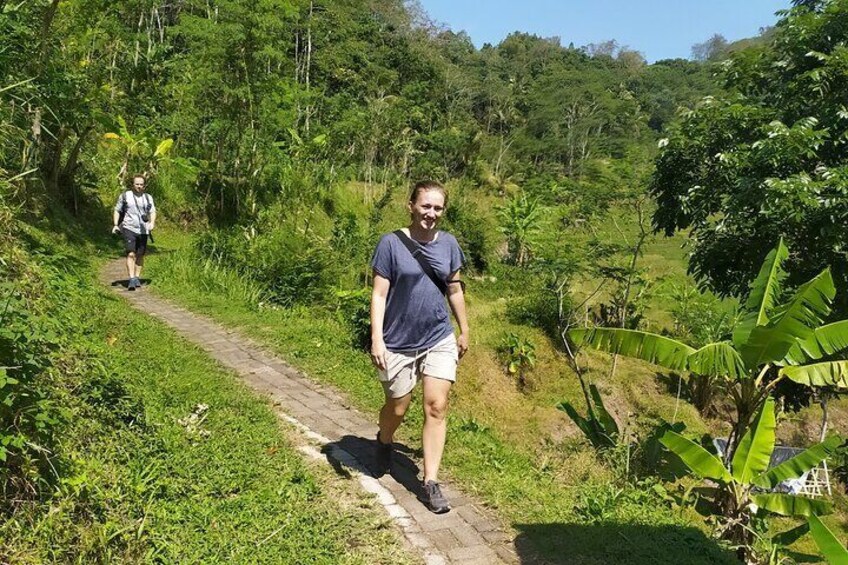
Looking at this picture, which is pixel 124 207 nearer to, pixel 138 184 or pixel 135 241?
pixel 138 184

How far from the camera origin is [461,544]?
11.2 feet

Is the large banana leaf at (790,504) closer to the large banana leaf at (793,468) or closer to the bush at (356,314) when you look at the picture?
the large banana leaf at (793,468)

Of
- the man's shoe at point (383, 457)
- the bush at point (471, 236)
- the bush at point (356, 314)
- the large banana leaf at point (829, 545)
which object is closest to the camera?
the large banana leaf at point (829, 545)

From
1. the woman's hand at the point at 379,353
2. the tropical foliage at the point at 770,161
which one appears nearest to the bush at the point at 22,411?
the woman's hand at the point at 379,353

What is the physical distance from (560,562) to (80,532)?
7.54ft

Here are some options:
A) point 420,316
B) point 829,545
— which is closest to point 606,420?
point 829,545

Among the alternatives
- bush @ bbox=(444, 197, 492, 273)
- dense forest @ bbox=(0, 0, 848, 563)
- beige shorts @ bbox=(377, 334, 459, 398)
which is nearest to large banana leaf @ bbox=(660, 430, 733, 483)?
dense forest @ bbox=(0, 0, 848, 563)

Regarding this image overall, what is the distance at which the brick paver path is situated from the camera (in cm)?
340

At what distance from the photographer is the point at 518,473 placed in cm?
447

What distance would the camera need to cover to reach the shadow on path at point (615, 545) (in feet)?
11.0

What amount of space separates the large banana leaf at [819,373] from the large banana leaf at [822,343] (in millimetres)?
67

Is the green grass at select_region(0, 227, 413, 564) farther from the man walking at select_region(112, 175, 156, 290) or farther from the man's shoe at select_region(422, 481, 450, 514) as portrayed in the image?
the man walking at select_region(112, 175, 156, 290)

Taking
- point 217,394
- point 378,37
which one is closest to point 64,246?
point 217,394

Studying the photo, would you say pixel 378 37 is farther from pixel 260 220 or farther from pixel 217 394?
pixel 217 394
